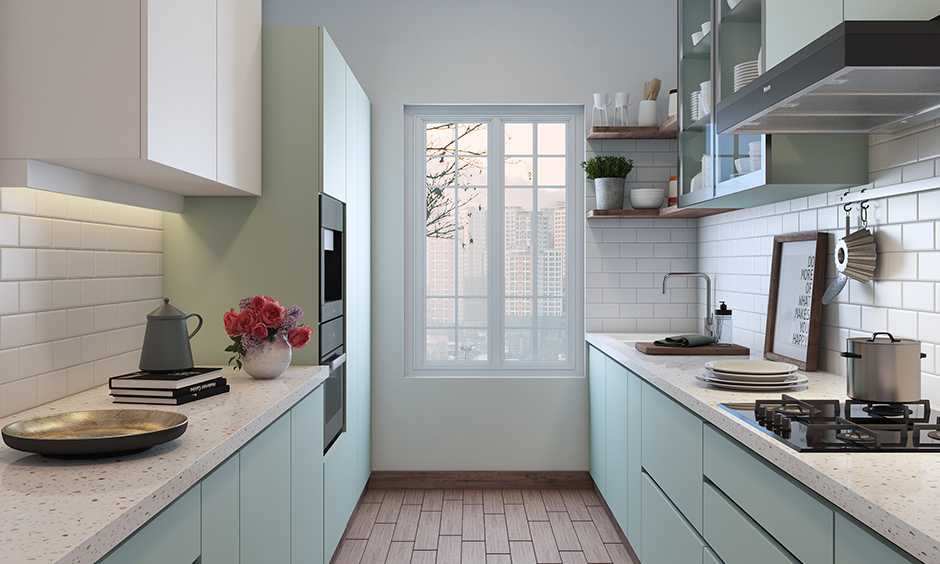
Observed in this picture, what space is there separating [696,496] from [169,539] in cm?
151

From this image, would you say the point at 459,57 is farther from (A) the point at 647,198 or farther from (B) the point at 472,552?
(B) the point at 472,552

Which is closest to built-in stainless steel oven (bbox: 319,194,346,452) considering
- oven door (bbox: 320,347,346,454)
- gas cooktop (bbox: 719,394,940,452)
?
oven door (bbox: 320,347,346,454)

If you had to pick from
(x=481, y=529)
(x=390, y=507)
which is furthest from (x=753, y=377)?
(x=390, y=507)

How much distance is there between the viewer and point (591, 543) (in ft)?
10.5

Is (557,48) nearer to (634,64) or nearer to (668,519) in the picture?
(634,64)

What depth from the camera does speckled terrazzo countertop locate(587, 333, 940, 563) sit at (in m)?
1.03

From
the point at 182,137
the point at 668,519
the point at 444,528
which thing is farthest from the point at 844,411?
the point at 444,528

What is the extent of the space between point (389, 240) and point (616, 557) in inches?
81.7

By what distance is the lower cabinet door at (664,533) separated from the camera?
6.95ft

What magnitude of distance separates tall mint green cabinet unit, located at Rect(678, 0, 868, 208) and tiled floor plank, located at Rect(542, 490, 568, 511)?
1.78 m

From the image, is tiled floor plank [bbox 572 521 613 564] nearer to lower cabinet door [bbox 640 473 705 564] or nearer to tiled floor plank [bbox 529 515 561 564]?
tiled floor plank [bbox 529 515 561 564]

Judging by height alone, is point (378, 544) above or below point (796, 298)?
below

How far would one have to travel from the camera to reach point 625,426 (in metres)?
3.03

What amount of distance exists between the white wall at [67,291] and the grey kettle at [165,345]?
0.83ft
